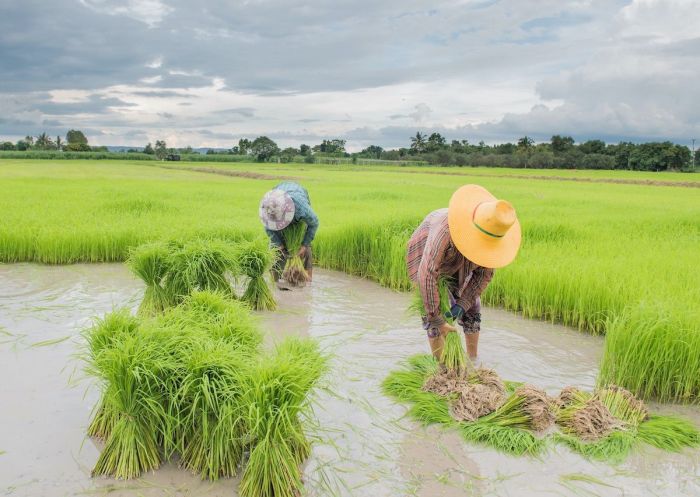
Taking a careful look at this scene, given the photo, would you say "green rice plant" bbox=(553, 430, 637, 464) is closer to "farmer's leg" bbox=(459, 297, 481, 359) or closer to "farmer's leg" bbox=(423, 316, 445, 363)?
"farmer's leg" bbox=(423, 316, 445, 363)

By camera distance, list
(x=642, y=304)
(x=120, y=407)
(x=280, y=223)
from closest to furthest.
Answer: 1. (x=120, y=407)
2. (x=642, y=304)
3. (x=280, y=223)

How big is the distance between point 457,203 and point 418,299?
0.80m

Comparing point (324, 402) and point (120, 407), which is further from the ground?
point (120, 407)

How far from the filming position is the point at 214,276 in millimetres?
5379

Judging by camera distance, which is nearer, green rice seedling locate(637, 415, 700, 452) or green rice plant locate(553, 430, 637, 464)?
green rice plant locate(553, 430, 637, 464)

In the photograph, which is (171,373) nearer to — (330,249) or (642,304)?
(642,304)

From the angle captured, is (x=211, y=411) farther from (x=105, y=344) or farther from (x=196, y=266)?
(x=196, y=266)

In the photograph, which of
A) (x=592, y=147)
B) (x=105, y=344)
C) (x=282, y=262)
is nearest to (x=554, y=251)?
(x=282, y=262)

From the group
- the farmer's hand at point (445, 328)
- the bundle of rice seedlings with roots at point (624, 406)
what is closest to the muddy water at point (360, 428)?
the bundle of rice seedlings with roots at point (624, 406)

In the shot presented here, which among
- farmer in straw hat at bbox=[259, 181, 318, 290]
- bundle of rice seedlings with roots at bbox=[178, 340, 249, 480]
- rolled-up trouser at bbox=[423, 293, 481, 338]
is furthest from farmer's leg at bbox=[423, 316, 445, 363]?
farmer in straw hat at bbox=[259, 181, 318, 290]

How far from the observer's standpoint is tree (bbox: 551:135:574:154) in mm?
57719

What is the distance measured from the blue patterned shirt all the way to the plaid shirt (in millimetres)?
2584

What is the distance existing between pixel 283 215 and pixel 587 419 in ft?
12.5

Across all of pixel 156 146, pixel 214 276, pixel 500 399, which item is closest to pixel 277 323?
pixel 214 276
